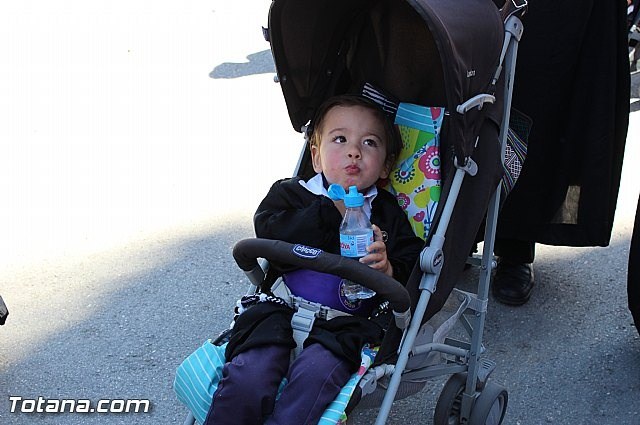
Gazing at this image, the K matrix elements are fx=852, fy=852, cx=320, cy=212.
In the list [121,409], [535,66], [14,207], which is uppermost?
[535,66]

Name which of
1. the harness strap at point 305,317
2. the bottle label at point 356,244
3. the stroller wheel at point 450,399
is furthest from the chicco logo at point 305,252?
the stroller wheel at point 450,399

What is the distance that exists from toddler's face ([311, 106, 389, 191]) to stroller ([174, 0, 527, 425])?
0.20 meters

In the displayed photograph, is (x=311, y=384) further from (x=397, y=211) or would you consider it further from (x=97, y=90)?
(x=97, y=90)

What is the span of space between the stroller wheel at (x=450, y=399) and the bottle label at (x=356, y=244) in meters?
0.68

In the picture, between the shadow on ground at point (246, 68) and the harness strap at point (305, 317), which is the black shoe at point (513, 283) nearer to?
the harness strap at point (305, 317)

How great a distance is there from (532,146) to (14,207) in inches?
111

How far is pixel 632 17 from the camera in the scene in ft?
10.5

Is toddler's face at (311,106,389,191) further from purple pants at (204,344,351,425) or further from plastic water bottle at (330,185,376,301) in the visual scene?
purple pants at (204,344,351,425)

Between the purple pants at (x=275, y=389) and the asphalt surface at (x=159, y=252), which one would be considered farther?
the asphalt surface at (x=159, y=252)

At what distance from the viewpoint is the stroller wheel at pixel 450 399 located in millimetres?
2730

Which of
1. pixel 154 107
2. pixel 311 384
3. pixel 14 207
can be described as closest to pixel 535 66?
pixel 311 384
